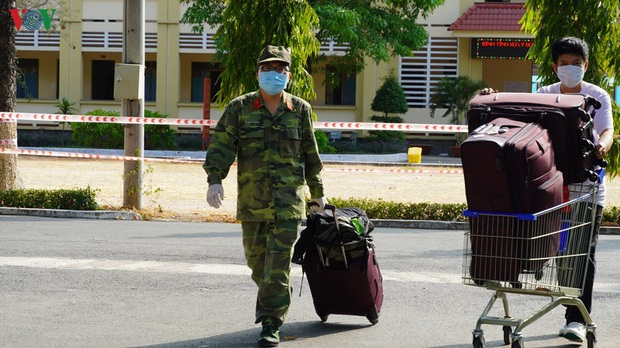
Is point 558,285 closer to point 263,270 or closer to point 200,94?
point 263,270

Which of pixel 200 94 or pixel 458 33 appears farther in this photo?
pixel 200 94

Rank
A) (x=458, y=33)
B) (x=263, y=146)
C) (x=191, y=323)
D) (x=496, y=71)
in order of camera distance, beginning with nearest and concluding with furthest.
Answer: (x=263, y=146) → (x=191, y=323) → (x=458, y=33) → (x=496, y=71)

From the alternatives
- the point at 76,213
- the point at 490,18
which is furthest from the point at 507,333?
the point at 490,18

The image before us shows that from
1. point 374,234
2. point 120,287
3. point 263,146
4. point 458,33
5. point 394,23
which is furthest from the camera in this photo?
point 458,33

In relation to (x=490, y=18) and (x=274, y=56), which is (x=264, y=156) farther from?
(x=490, y=18)

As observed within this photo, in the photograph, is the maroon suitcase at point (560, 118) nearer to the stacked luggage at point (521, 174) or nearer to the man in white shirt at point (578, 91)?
the stacked luggage at point (521, 174)

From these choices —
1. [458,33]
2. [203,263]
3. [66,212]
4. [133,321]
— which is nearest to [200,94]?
[458,33]

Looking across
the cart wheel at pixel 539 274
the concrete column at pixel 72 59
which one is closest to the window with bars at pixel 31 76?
the concrete column at pixel 72 59

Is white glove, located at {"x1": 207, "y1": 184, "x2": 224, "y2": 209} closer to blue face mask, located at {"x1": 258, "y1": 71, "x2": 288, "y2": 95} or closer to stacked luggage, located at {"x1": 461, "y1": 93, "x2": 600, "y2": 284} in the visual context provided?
blue face mask, located at {"x1": 258, "y1": 71, "x2": 288, "y2": 95}

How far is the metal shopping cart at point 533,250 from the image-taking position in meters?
5.37

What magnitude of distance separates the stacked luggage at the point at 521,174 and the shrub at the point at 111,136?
2724cm

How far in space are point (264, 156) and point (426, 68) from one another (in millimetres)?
32202

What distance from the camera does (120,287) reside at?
8.36 meters

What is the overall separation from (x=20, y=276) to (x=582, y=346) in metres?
4.68
